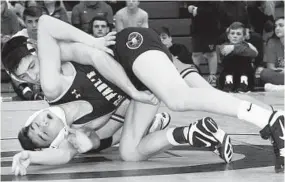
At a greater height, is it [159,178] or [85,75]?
[85,75]

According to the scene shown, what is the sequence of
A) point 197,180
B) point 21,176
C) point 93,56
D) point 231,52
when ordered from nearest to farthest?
point 197,180, point 21,176, point 93,56, point 231,52

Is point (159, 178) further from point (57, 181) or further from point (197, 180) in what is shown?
point (57, 181)

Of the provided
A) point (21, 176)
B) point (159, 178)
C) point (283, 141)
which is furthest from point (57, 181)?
point (283, 141)

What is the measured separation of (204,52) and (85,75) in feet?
19.4

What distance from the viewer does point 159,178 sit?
128 inches

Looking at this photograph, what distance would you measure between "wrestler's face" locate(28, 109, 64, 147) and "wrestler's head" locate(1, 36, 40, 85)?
0.24 metres

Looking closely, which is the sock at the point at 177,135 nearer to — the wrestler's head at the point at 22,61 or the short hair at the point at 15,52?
the wrestler's head at the point at 22,61

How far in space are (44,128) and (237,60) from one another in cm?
546

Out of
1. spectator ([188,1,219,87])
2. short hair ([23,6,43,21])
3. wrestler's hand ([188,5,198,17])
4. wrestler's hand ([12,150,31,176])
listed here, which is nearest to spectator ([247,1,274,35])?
spectator ([188,1,219,87])

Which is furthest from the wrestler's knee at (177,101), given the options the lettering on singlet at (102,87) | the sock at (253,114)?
the lettering on singlet at (102,87)

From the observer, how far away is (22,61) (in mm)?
3695

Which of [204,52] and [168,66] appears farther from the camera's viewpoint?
[204,52]

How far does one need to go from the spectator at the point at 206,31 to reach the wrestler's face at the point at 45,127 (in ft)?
19.6

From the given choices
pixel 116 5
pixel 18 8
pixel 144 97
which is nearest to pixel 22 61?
pixel 144 97
